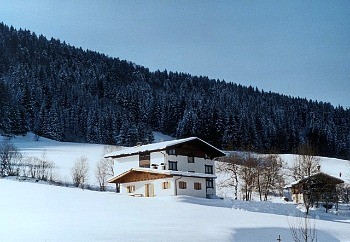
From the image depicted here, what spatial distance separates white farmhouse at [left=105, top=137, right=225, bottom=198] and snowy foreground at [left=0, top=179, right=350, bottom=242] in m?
13.6

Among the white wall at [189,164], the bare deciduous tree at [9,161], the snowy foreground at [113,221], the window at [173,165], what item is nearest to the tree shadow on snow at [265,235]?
the snowy foreground at [113,221]

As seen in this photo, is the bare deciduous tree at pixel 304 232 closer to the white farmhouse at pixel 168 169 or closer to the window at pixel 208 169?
the white farmhouse at pixel 168 169

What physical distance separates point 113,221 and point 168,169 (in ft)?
100

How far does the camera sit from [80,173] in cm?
7244

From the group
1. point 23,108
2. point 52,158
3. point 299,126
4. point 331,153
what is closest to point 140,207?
point 52,158

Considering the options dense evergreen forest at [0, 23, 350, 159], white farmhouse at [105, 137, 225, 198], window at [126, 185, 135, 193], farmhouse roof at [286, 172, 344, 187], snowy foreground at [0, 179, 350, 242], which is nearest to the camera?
snowy foreground at [0, 179, 350, 242]

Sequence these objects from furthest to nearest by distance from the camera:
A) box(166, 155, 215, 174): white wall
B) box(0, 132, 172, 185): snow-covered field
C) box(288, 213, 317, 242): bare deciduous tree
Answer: box(0, 132, 172, 185): snow-covered field
box(166, 155, 215, 174): white wall
box(288, 213, 317, 242): bare deciduous tree

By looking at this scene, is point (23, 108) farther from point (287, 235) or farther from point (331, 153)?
point (287, 235)

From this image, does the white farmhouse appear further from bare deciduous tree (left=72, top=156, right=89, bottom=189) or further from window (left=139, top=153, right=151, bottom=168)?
bare deciduous tree (left=72, top=156, right=89, bottom=189)

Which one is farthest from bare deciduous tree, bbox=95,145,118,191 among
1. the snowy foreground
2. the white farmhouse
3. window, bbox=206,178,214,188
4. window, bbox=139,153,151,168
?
the snowy foreground

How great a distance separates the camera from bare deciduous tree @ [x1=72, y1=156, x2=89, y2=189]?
222 feet

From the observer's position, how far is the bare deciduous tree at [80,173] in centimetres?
6763

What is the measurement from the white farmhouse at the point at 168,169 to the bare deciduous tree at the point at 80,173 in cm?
652

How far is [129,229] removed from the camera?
25344 mm
